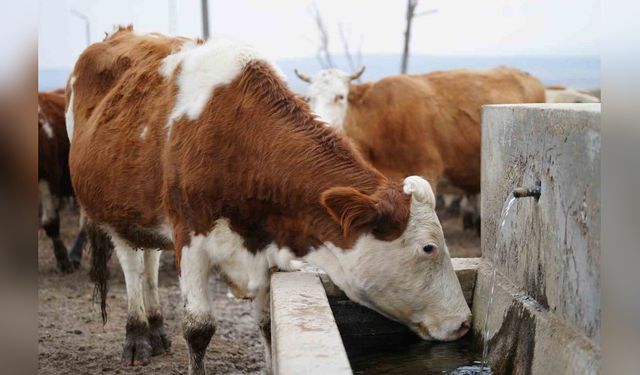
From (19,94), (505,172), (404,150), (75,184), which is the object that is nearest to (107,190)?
(75,184)

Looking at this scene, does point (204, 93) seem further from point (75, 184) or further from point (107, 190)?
point (75, 184)

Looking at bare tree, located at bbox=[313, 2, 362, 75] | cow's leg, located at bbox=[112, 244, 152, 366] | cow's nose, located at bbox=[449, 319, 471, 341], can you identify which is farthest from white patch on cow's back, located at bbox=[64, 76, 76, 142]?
bare tree, located at bbox=[313, 2, 362, 75]

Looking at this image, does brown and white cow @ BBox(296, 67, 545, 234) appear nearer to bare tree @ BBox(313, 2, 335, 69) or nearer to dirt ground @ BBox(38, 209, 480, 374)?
dirt ground @ BBox(38, 209, 480, 374)

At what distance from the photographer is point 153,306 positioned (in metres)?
5.85

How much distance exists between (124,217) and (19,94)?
3.53 m

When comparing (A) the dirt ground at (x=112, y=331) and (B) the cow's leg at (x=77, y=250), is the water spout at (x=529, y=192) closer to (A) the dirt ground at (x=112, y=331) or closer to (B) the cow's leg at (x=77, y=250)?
(A) the dirt ground at (x=112, y=331)

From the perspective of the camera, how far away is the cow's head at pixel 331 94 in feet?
30.2

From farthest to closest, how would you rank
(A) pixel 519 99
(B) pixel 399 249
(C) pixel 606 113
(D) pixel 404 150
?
1. (A) pixel 519 99
2. (D) pixel 404 150
3. (B) pixel 399 249
4. (C) pixel 606 113

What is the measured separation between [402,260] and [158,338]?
266 centimetres

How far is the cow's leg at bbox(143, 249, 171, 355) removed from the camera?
580 centimetres

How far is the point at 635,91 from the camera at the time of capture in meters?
1.32

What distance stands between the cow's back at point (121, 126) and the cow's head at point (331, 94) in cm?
380

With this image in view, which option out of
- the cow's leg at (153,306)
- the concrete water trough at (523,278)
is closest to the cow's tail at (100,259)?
the cow's leg at (153,306)

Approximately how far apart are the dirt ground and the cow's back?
1.15 m
